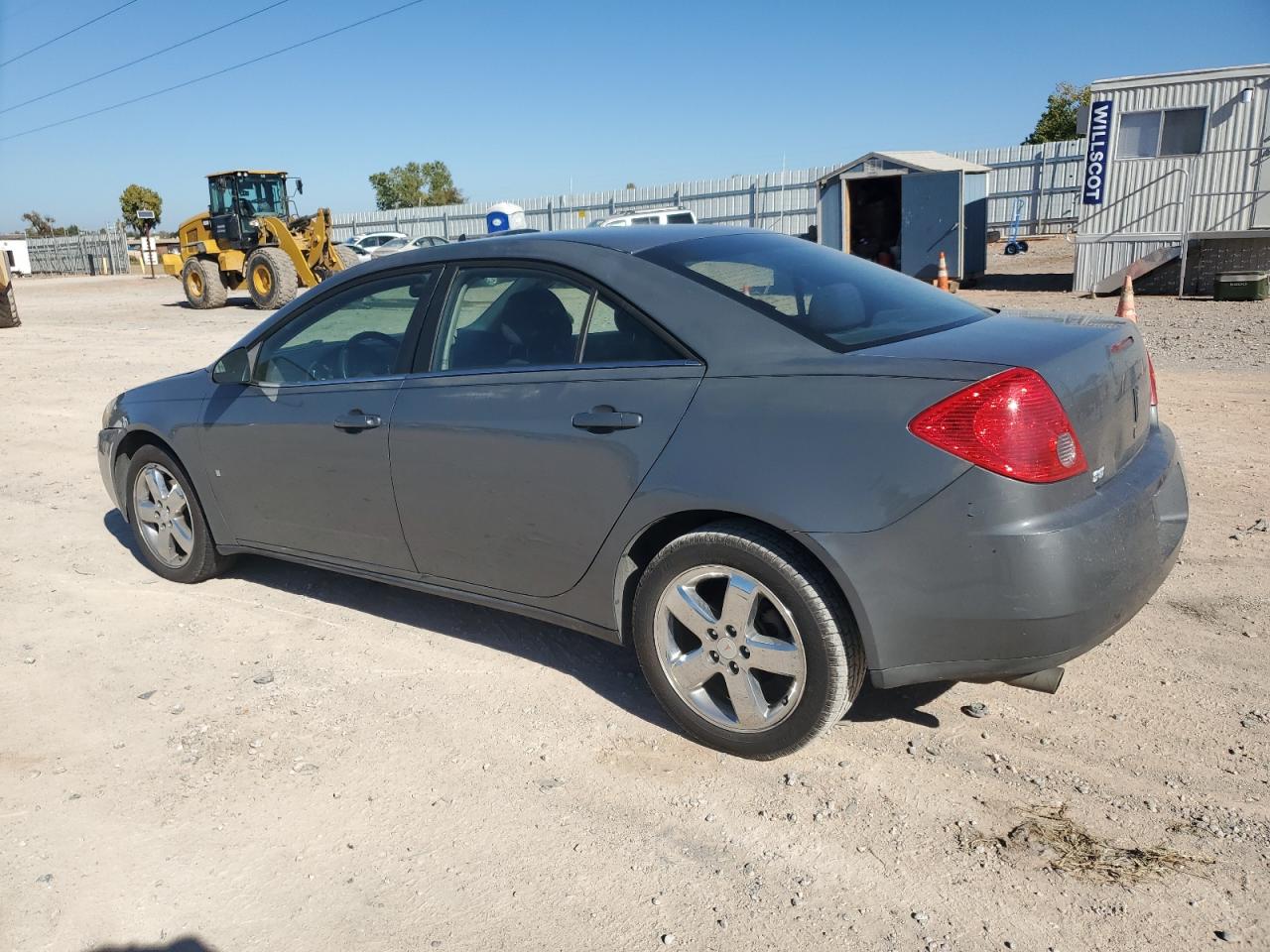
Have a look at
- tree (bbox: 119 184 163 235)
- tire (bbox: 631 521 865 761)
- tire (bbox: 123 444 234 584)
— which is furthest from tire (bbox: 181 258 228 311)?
tree (bbox: 119 184 163 235)

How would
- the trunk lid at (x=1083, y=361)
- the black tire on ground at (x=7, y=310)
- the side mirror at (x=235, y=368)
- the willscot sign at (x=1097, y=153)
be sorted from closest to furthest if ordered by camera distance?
the trunk lid at (x=1083, y=361), the side mirror at (x=235, y=368), the willscot sign at (x=1097, y=153), the black tire on ground at (x=7, y=310)

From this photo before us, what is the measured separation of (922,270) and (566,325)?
1998 cm

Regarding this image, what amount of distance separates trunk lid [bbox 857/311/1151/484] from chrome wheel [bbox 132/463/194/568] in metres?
3.51

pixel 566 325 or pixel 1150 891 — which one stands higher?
pixel 566 325

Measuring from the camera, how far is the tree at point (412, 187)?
8431 centimetres

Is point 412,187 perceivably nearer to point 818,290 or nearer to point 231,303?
point 231,303

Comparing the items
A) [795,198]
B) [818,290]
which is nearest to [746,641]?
[818,290]

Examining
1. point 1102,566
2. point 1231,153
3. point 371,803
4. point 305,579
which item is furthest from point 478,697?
point 1231,153

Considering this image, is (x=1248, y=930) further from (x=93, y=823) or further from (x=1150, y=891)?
(x=93, y=823)

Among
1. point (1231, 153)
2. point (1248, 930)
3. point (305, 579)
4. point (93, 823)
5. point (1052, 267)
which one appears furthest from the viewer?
point (1052, 267)

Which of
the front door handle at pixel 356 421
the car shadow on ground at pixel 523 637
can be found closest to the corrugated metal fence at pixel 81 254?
the car shadow on ground at pixel 523 637

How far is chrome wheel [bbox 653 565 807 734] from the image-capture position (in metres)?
2.96

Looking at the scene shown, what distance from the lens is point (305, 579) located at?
507 cm

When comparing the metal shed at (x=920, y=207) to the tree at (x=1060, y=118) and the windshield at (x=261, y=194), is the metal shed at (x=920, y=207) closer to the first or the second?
the windshield at (x=261, y=194)
